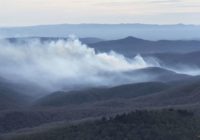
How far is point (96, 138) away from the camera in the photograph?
193ft

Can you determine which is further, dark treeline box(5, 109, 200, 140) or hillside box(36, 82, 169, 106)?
hillside box(36, 82, 169, 106)

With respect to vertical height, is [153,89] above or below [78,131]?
below

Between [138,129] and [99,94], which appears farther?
[99,94]

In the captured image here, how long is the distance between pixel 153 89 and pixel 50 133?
3169 inches

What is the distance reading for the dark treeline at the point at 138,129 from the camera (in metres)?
58.4

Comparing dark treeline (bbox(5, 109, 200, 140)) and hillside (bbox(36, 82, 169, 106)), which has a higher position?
dark treeline (bbox(5, 109, 200, 140))

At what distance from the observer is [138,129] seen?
60.1m

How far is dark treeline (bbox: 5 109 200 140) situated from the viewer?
5838 cm

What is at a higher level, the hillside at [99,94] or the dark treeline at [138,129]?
the dark treeline at [138,129]

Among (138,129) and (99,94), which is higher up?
(138,129)

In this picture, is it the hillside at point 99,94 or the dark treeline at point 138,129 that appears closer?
the dark treeline at point 138,129

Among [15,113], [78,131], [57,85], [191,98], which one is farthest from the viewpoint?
[57,85]

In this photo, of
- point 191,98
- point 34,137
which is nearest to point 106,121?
point 34,137

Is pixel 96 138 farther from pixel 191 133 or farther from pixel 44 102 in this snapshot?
pixel 44 102
